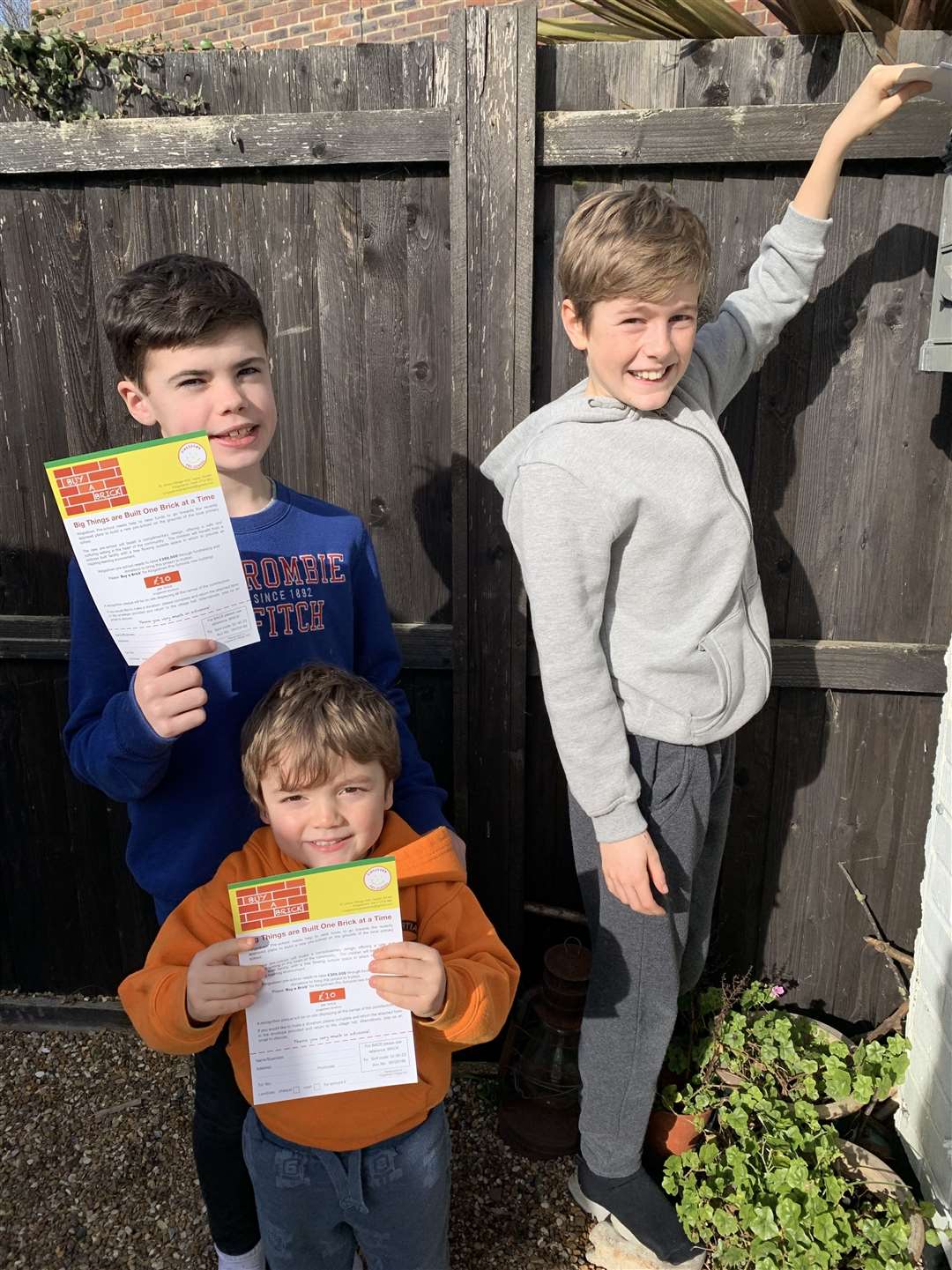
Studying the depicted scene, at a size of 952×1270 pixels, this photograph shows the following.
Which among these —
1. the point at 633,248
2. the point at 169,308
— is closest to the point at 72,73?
the point at 169,308

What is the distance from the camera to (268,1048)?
1.42 metres

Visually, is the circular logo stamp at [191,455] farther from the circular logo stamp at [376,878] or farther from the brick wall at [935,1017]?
the brick wall at [935,1017]

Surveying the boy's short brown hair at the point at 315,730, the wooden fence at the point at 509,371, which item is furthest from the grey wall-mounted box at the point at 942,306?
the boy's short brown hair at the point at 315,730

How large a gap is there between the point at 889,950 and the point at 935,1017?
310 mm

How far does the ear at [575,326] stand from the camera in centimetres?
176

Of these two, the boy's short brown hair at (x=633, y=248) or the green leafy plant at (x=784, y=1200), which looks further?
the green leafy plant at (x=784, y=1200)

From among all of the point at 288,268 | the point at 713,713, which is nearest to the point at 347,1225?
the point at 713,713

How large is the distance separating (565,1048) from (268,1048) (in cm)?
126

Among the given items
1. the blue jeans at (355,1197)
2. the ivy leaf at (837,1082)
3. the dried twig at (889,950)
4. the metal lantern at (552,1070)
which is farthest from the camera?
the dried twig at (889,950)

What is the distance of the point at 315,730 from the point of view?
1445 millimetres

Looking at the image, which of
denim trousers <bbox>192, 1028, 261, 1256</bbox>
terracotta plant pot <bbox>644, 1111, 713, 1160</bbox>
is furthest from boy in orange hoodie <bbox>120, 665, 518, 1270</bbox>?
terracotta plant pot <bbox>644, 1111, 713, 1160</bbox>

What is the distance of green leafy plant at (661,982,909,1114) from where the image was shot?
2289 mm

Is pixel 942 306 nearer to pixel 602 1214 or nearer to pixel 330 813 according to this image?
pixel 330 813

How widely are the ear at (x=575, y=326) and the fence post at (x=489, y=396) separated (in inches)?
16.2
